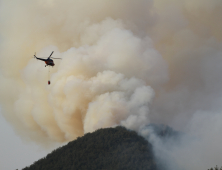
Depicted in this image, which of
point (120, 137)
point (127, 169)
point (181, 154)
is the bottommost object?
point (127, 169)

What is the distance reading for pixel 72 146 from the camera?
15700cm

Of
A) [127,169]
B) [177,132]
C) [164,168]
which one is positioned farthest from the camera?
[177,132]

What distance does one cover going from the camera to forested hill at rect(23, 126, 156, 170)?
135375mm

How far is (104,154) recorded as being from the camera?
145m

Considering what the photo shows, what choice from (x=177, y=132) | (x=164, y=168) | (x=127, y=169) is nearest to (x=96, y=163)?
(x=127, y=169)

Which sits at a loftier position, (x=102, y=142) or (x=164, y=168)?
(x=102, y=142)

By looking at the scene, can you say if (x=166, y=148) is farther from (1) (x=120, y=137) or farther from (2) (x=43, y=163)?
(2) (x=43, y=163)

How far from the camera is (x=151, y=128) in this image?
163000mm

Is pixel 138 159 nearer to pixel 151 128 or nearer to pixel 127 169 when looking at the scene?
pixel 127 169

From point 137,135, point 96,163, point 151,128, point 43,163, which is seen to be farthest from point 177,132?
point 43,163

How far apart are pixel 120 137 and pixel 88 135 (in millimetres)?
16118

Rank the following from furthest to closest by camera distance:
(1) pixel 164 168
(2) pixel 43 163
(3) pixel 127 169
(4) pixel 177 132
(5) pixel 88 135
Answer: (4) pixel 177 132
(5) pixel 88 135
(2) pixel 43 163
(1) pixel 164 168
(3) pixel 127 169

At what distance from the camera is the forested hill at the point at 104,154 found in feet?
444

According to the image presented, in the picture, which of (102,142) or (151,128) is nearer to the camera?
(102,142)
